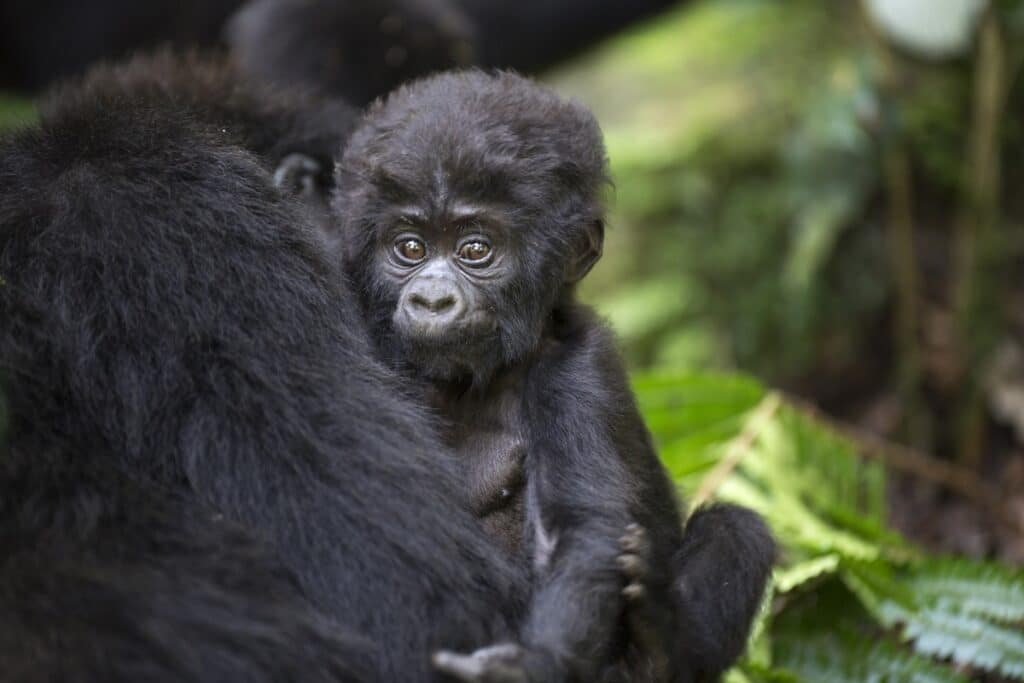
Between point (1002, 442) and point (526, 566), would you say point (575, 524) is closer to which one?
point (526, 566)

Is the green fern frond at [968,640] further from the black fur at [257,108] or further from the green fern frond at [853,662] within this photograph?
the black fur at [257,108]

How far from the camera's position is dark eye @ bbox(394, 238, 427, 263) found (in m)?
2.93

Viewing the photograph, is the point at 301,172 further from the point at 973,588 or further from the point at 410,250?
the point at 973,588

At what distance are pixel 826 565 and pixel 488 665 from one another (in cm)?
148

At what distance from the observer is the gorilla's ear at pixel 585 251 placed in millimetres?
3053

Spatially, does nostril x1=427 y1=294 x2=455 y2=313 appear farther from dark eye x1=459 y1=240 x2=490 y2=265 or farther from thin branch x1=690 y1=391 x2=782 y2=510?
thin branch x1=690 y1=391 x2=782 y2=510

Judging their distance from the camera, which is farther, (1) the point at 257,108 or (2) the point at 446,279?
(1) the point at 257,108

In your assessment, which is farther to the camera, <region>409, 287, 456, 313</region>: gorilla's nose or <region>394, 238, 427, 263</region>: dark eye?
<region>394, 238, 427, 263</region>: dark eye

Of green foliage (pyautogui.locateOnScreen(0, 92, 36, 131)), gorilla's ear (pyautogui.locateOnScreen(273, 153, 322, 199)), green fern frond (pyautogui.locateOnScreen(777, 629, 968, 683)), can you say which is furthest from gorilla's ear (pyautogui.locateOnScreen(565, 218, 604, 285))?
green foliage (pyautogui.locateOnScreen(0, 92, 36, 131))

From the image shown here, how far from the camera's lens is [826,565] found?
11.1 feet

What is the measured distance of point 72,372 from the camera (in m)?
2.39

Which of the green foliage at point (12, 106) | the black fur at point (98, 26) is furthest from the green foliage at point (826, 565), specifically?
the black fur at point (98, 26)

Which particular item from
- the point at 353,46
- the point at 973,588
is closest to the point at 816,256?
the point at 353,46

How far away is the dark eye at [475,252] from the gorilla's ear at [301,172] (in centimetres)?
74
